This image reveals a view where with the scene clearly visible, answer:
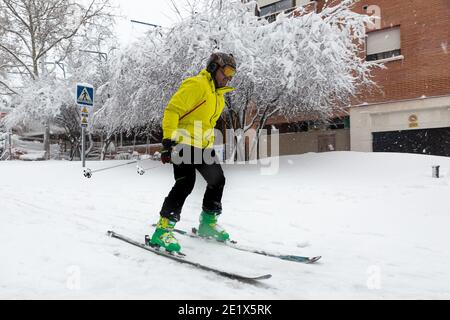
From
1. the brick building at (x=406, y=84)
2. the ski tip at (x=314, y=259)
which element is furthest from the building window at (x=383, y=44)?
the ski tip at (x=314, y=259)

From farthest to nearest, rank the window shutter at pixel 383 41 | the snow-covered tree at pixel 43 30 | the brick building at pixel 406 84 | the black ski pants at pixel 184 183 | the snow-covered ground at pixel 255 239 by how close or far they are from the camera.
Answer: the snow-covered tree at pixel 43 30, the window shutter at pixel 383 41, the brick building at pixel 406 84, the black ski pants at pixel 184 183, the snow-covered ground at pixel 255 239

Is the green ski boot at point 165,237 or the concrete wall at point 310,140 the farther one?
the concrete wall at point 310,140

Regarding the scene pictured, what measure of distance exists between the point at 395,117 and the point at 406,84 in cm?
118

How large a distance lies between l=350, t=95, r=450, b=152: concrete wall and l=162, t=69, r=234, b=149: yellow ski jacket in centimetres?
1158

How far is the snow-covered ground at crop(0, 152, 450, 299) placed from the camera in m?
2.60

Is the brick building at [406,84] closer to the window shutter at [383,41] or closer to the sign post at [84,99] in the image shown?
the window shutter at [383,41]

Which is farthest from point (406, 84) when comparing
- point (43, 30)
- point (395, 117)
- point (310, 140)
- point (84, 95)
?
point (43, 30)

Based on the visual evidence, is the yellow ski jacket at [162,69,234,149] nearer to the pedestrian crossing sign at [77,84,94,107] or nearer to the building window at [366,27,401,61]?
the pedestrian crossing sign at [77,84,94,107]

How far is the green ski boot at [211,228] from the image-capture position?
3907 millimetres

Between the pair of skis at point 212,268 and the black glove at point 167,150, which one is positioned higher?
the black glove at point 167,150

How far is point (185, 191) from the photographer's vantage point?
3.62 meters

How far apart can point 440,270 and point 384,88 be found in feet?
40.4

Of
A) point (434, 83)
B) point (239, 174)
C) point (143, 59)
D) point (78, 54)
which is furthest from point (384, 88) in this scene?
point (78, 54)

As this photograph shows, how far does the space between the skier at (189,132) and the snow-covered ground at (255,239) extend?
341mm
